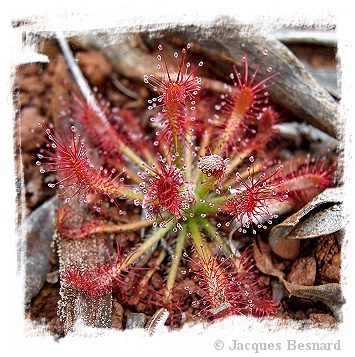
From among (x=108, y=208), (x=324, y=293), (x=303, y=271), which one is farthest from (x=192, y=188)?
(x=324, y=293)

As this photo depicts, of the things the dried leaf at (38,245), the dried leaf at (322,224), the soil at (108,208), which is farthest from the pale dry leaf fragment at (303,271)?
the dried leaf at (38,245)

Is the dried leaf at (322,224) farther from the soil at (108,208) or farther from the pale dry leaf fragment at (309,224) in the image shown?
the soil at (108,208)

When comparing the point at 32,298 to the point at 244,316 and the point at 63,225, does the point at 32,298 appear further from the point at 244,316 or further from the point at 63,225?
the point at 244,316

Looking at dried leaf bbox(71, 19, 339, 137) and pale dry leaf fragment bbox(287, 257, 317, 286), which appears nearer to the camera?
pale dry leaf fragment bbox(287, 257, 317, 286)

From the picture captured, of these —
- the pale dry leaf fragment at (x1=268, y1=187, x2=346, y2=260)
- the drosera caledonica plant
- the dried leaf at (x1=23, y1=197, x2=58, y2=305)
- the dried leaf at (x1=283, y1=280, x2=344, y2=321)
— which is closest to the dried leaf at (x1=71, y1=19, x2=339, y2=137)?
the drosera caledonica plant

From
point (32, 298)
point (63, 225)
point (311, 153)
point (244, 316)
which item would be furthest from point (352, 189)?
point (32, 298)

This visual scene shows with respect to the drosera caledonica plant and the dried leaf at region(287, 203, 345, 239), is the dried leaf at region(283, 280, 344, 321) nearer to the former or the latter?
the drosera caledonica plant

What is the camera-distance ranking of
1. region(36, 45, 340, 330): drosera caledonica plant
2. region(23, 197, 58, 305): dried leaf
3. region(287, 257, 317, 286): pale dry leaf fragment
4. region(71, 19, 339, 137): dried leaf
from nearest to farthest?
region(36, 45, 340, 330): drosera caledonica plant, region(287, 257, 317, 286): pale dry leaf fragment, region(23, 197, 58, 305): dried leaf, region(71, 19, 339, 137): dried leaf
